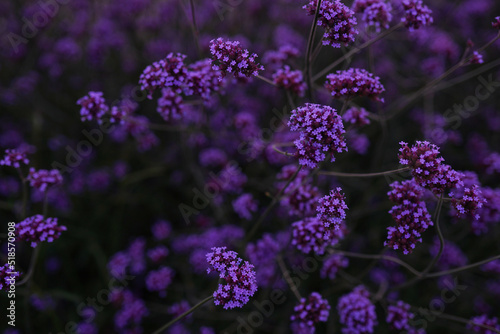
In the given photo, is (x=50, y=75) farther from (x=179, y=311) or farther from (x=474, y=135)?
(x=474, y=135)

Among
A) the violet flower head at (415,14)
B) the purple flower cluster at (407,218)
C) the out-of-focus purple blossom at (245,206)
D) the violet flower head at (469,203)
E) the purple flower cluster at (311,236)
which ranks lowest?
the out-of-focus purple blossom at (245,206)

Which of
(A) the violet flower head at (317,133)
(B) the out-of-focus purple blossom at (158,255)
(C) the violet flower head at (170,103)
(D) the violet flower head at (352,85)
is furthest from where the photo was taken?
(B) the out-of-focus purple blossom at (158,255)

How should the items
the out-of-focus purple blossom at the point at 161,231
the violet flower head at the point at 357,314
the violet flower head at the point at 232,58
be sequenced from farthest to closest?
the out-of-focus purple blossom at the point at 161,231
the violet flower head at the point at 357,314
the violet flower head at the point at 232,58

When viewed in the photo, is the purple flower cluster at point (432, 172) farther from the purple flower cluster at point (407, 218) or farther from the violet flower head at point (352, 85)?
the violet flower head at point (352, 85)

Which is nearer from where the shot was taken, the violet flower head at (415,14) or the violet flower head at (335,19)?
the violet flower head at (335,19)

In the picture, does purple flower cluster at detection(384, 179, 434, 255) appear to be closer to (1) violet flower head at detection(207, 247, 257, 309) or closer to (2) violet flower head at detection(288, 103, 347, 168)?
(2) violet flower head at detection(288, 103, 347, 168)

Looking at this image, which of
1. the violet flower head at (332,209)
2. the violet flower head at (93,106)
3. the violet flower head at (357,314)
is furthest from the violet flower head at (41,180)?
the violet flower head at (357,314)
